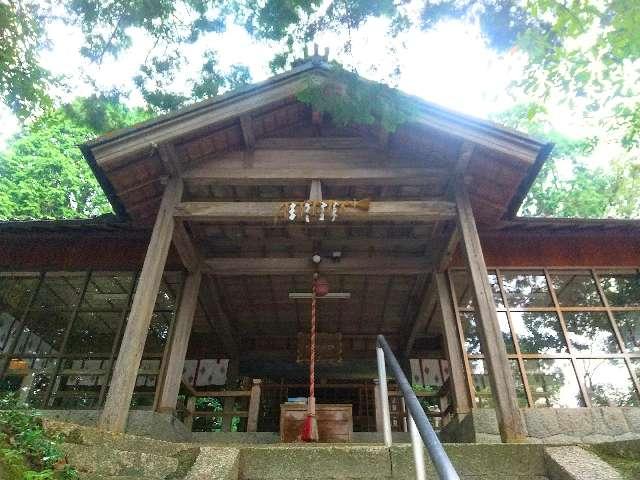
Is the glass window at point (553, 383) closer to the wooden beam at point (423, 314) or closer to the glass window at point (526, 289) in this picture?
the glass window at point (526, 289)

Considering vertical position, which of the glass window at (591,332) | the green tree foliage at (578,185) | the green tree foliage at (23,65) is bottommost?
the glass window at (591,332)

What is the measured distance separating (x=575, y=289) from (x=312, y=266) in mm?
4520

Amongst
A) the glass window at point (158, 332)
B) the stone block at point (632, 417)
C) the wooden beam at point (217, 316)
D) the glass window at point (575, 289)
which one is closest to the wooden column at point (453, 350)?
the glass window at point (575, 289)

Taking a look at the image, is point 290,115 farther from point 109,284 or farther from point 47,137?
→ point 47,137

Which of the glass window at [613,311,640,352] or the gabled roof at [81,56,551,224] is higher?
the gabled roof at [81,56,551,224]

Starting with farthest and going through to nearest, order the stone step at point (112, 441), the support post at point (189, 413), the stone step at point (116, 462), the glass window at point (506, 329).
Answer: the support post at point (189, 413) → the glass window at point (506, 329) → the stone step at point (112, 441) → the stone step at point (116, 462)

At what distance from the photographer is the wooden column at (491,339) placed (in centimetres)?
453

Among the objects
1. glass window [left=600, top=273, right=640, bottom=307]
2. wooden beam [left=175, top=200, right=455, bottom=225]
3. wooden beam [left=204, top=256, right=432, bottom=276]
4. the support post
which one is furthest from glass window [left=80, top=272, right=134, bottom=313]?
glass window [left=600, top=273, right=640, bottom=307]

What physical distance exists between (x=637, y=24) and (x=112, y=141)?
6.11 meters

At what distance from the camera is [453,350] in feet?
23.2

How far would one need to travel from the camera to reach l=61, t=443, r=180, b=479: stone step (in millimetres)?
3164

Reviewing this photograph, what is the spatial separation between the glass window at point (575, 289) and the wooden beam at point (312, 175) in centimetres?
298

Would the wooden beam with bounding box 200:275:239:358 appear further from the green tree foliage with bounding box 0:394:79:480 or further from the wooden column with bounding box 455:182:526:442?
the green tree foliage with bounding box 0:394:79:480

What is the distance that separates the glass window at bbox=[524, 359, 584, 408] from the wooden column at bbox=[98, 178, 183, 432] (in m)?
5.55
